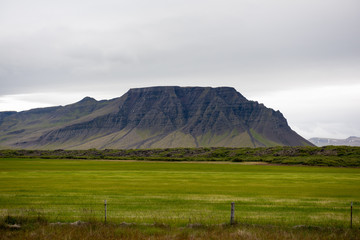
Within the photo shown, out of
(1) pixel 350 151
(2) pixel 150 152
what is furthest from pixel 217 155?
(1) pixel 350 151

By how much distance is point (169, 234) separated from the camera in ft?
48.2

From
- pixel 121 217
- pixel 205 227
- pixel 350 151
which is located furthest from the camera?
pixel 350 151

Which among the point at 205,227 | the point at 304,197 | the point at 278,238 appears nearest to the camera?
the point at 278,238

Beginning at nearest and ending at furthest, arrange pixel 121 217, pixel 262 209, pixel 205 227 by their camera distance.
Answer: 1. pixel 205 227
2. pixel 121 217
3. pixel 262 209

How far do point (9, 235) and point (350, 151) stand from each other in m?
116

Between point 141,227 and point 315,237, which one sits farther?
point 141,227

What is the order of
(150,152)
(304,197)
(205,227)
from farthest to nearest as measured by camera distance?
(150,152)
(304,197)
(205,227)

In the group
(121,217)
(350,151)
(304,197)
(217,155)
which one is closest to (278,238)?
(121,217)

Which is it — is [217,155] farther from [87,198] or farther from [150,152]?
[87,198]

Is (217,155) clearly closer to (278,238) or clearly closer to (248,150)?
(248,150)

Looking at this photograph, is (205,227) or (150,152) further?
(150,152)

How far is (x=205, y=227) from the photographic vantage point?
16.0m

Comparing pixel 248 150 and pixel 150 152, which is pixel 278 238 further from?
pixel 150 152

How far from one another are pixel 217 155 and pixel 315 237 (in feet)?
443
